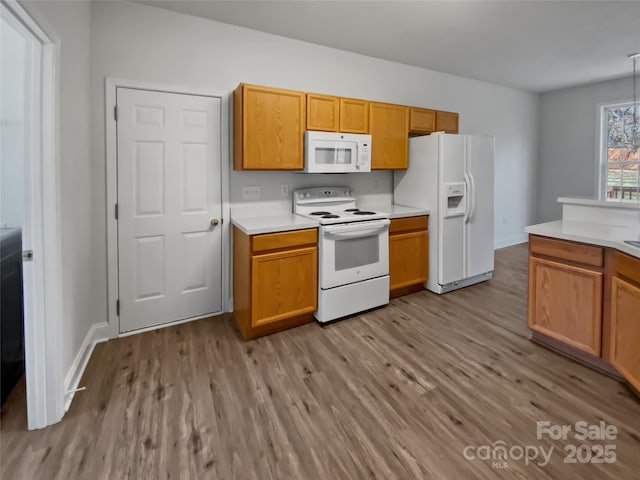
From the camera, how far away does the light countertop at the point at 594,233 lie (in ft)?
6.66

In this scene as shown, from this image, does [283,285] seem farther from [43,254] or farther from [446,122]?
[446,122]

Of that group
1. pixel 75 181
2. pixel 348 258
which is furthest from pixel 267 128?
pixel 75 181

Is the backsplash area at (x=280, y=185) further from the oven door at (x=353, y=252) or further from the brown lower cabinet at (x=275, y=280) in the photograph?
the oven door at (x=353, y=252)

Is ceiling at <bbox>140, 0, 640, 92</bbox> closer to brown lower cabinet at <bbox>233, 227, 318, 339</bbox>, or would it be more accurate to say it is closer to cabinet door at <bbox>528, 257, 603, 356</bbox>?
brown lower cabinet at <bbox>233, 227, 318, 339</bbox>

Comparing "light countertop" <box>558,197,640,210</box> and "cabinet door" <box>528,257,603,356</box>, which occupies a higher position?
"light countertop" <box>558,197,640,210</box>

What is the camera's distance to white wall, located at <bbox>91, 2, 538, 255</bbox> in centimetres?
265

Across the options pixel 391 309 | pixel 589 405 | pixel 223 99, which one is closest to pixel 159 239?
pixel 223 99

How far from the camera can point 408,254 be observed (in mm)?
3695

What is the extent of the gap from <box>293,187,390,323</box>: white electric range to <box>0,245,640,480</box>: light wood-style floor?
0.30 m

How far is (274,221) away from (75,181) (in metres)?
1.42

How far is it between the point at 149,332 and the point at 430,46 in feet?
13.1

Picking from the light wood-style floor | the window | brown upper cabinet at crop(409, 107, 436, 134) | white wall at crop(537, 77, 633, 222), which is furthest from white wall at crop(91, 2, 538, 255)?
the window

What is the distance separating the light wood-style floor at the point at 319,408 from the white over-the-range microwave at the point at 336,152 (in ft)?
4.94

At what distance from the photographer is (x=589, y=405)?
1.94 metres
